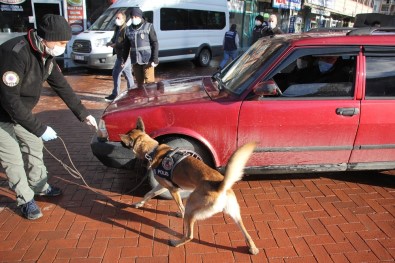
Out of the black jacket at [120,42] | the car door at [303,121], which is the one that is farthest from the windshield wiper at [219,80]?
the black jacket at [120,42]

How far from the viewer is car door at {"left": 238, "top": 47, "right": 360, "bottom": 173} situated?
3354 millimetres

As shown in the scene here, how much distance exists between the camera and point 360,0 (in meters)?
46.5

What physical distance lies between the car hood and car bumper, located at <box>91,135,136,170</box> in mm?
390

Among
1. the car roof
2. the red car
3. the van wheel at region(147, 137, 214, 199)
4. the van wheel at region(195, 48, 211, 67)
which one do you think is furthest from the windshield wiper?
the van wheel at region(195, 48, 211, 67)

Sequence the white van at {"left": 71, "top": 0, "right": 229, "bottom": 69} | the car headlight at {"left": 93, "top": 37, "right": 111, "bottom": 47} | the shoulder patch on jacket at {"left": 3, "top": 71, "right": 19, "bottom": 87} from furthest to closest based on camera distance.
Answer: the white van at {"left": 71, "top": 0, "right": 229, "bottom": 69} → the car headlight at {"left": 93, "top": 37, "right": 111, "bottom": 47} → the shoulder patch on jacket at {"left": 3, "top": 71, "right": 19, "bottom": 87}

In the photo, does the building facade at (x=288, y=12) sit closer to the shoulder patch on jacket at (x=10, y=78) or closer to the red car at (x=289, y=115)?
the red car at (x=289, y=115)

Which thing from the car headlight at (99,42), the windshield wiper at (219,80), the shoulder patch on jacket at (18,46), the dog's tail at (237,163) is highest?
the shoulder patch on jacket at (18,46)

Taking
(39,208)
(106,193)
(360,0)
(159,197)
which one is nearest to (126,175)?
(106,193)

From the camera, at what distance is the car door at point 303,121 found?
132 inches

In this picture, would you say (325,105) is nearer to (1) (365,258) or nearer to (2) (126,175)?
(1) (365,258)

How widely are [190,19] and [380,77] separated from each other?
34.0 feet

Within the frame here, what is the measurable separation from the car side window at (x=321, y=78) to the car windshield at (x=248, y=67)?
11.1 inches

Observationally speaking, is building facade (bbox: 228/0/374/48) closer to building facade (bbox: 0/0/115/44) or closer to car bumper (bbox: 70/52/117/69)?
car bumper (bbox: 70/52/117/69)

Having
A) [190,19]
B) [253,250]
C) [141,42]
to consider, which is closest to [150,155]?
[253,250]
